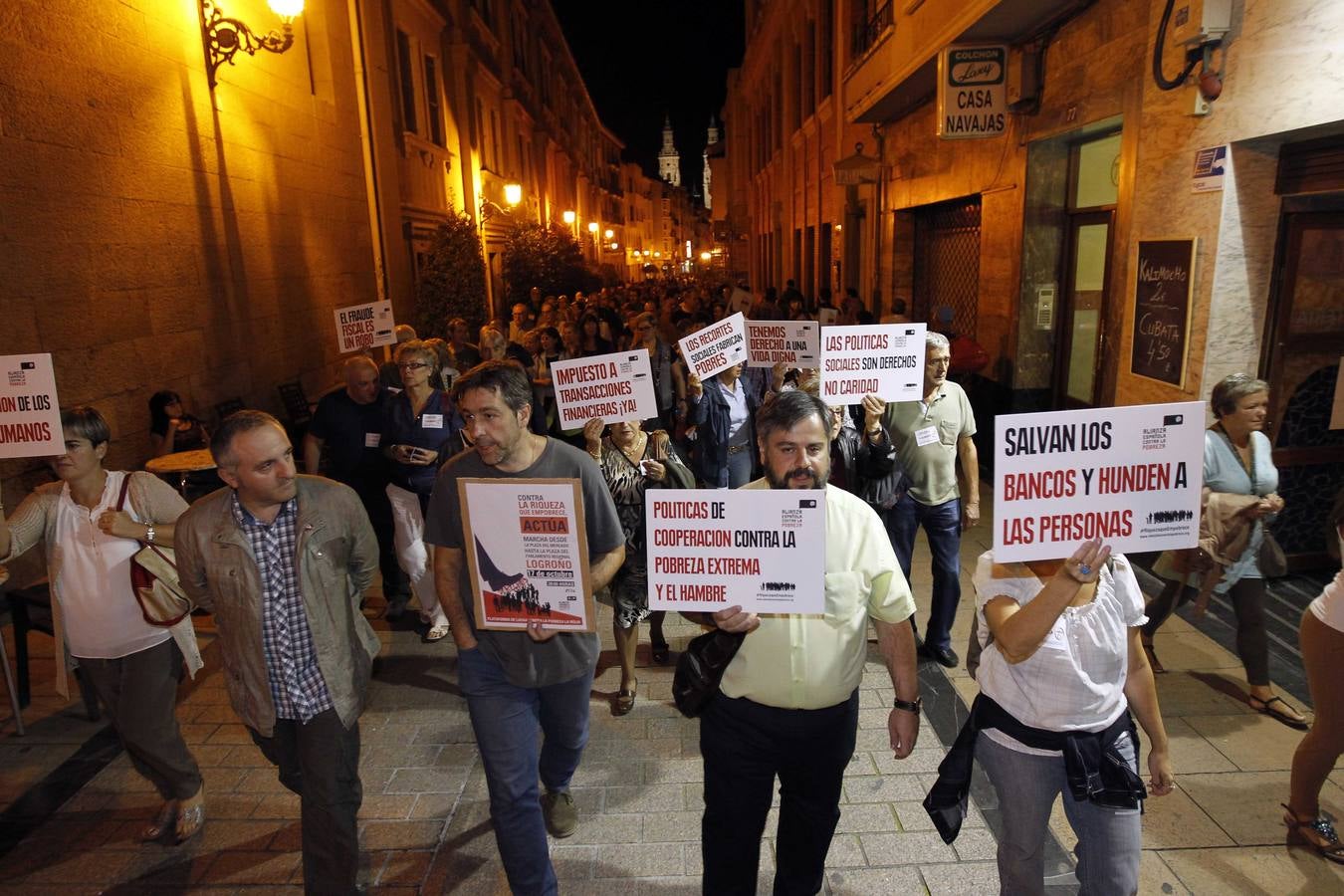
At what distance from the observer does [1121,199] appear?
7172mm

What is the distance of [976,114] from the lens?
9406 mm

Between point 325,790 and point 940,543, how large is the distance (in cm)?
377

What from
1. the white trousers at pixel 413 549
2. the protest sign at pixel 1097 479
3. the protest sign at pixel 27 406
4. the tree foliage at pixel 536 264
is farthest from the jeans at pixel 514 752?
the tree foliage at pixel 536 264

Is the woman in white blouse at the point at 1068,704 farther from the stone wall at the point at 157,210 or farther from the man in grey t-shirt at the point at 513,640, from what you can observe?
the stone wall at the point at 157,210

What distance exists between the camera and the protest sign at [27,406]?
162 inches

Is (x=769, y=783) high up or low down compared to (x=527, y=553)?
down

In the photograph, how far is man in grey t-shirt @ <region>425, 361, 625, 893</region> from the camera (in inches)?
124

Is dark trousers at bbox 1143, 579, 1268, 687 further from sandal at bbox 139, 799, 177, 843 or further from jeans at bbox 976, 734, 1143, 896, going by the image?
sandal at bbox 139, 799, 177, 843

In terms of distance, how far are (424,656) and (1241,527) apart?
5118 millimetres

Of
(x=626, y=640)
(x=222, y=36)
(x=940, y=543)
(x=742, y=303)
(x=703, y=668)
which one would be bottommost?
(x=626, y=640)

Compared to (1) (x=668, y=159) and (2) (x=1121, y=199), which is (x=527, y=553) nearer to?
(2) (x=1121, y=199)

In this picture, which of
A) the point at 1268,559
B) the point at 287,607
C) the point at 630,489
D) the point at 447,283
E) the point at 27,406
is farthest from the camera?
the point at 447,283

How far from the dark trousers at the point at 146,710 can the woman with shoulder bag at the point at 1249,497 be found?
5329mm

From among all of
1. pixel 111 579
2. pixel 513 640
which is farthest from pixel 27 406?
pixel 513 640
